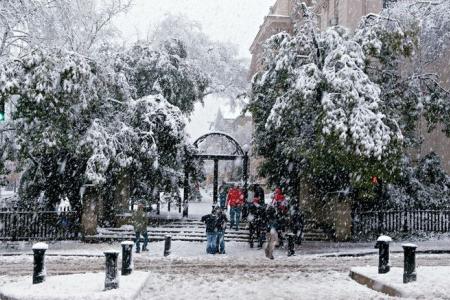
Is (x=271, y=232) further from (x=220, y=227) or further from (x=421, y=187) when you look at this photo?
(x=421, y=187)

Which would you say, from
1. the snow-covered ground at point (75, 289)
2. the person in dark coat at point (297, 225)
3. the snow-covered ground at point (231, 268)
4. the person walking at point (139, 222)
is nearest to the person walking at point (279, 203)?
the person in dark coat at point (297, 225)

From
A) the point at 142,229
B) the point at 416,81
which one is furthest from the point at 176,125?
the point at 416,81

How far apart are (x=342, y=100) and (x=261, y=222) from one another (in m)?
4.72

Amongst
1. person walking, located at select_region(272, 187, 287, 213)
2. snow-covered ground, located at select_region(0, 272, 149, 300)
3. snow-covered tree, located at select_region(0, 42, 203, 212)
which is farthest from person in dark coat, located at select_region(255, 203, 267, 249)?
snow-covered ground, located at select_region(0, 272, 149, 300)

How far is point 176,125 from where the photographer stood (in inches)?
883

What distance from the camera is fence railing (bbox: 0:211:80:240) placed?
19.7 m

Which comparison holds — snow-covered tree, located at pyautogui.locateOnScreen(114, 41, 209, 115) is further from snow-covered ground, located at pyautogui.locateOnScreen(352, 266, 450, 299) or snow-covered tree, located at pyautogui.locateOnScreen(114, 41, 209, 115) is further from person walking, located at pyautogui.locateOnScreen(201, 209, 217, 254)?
snow-covered ground, located at pyautogui.locateOnScreen(352, 266, 450, 299)

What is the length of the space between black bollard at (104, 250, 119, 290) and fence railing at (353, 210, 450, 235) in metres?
12.4

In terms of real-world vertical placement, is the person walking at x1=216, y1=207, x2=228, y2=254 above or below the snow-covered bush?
below

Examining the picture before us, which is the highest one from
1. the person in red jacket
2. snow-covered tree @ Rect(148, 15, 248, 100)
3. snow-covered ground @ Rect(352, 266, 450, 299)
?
snow-covered tree @ Rect(148, 15, 248, 100)

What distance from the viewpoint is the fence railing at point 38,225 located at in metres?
19.7

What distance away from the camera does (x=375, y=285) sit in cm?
1090

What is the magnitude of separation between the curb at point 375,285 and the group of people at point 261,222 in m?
4.35

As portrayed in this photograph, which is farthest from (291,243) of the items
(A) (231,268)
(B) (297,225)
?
(A) (231,268)
